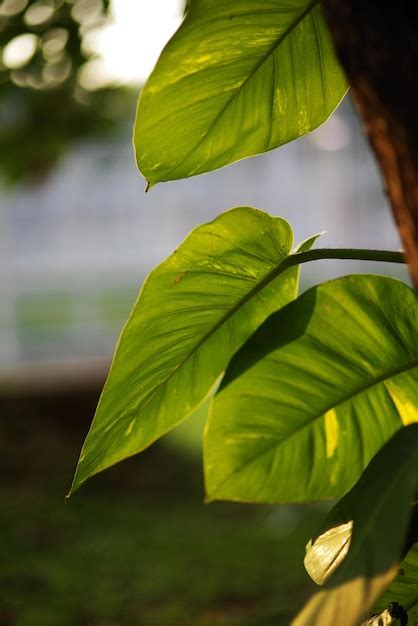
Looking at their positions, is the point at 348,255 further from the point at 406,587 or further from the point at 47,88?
the point at 47,88

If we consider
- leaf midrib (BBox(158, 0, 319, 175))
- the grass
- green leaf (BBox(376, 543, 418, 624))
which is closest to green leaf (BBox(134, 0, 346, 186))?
leaf midrib (BBox(158, 0, 319, 175))

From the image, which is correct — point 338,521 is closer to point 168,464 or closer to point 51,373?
point 168,464

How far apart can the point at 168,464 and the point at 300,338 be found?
3.66 metres

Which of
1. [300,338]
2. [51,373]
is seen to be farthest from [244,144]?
[51,373]

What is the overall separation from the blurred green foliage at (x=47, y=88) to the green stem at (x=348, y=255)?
2.95 ft

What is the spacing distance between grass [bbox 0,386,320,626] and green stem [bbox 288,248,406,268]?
1.11 metres

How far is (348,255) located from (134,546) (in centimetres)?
227

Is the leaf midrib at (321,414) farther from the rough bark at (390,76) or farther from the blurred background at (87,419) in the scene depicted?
the blurred background at (87,419)

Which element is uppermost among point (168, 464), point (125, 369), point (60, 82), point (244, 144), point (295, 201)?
point (60, 82)

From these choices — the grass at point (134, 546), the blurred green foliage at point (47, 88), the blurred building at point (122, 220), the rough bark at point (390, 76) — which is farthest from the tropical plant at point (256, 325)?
the blurred building at point (122, 220)

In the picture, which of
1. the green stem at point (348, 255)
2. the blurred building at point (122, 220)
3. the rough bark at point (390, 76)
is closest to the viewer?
the rough bark at point (390, 76)

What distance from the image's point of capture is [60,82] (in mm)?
2973

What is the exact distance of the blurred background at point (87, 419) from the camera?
2137 mm

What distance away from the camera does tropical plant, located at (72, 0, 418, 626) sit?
760 millimetres
